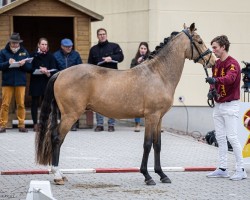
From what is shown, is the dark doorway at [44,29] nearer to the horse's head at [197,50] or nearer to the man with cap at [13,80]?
the man with cap at [13,80]

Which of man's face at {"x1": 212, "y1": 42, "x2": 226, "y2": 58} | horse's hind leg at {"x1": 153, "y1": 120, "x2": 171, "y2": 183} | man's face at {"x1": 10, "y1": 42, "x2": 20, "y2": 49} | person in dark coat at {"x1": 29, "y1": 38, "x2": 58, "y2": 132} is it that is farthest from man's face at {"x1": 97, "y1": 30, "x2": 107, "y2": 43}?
horse's hind leg at {"x1": 153, "y1": 120, "x2": 171, "y2": 183}

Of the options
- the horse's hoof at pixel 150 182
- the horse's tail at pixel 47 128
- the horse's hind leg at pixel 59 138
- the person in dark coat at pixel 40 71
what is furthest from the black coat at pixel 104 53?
the horse's hoof at pixel 150 182

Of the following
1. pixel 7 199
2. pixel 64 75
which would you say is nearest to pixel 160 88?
pixel 64 75

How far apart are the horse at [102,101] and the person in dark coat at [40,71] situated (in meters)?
5.69

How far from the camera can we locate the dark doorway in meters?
19.3

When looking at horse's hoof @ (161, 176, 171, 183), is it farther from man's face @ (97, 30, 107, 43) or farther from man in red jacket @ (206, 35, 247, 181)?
man's face @ (97, 30, 107, 43)

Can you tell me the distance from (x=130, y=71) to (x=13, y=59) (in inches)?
229

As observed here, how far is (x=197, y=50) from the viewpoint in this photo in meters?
11.4

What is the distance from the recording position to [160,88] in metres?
11.1

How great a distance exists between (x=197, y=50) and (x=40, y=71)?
603 cm

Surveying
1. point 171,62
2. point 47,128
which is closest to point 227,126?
point 171,62

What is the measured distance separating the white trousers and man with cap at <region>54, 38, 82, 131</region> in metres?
5.91

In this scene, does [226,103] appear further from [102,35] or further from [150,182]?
[102,35]

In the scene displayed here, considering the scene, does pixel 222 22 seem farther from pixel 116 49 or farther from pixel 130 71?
pixel 130 71
